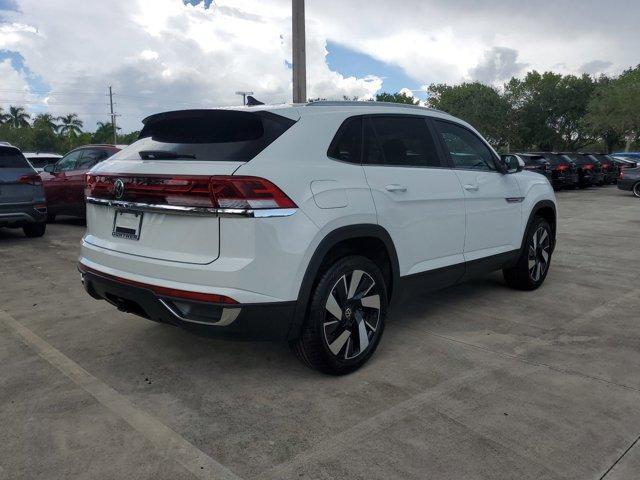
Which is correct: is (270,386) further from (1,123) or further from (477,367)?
(1,123)

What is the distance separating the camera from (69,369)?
3.61 metres

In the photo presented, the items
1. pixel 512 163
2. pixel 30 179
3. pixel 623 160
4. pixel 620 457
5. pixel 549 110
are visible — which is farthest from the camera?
pixel 549 110

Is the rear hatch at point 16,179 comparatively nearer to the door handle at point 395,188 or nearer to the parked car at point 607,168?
the door handle at point 395,188

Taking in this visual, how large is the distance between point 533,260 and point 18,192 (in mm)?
7448

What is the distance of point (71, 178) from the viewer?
10.2m

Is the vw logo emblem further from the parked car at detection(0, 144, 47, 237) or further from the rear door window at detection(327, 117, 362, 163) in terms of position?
the parked car at detection(0, 144, 47, 237)

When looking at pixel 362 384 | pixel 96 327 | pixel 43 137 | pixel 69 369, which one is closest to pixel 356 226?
pixel 362 384

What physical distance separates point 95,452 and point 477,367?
2.36 m

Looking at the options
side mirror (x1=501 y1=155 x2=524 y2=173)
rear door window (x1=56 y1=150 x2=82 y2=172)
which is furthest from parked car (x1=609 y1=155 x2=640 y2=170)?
rear door window (x1=56 y1=150 x2=82 y2=172)

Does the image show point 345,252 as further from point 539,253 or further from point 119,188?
point 539,253

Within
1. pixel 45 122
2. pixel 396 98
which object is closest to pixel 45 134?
pixel 45 122

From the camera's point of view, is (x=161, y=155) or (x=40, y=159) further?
(x=40, y=159)

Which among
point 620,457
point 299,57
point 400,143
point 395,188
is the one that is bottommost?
point 620,457

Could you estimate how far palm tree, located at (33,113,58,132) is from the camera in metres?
75.8
